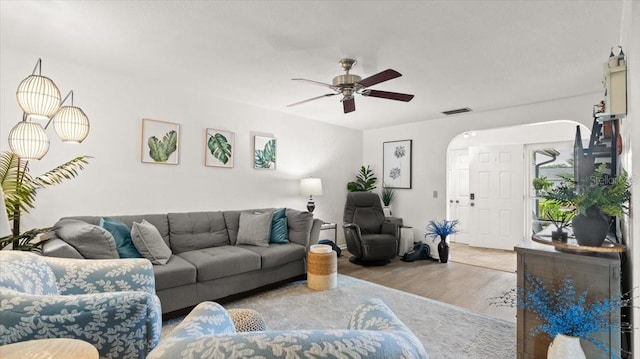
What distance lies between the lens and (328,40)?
243 centimetres

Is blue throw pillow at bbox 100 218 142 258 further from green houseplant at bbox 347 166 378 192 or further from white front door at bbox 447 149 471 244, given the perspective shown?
white front door at bbox 447 149 471 244

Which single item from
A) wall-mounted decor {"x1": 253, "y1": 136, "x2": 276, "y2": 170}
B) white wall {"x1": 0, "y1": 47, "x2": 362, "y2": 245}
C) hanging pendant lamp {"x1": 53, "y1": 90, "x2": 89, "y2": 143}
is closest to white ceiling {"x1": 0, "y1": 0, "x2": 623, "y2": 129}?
white wall {"x1": 0, "y1": 47, "x2": 362, "y2": 245}

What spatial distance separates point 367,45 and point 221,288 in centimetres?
262

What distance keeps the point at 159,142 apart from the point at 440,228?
13.7 ft

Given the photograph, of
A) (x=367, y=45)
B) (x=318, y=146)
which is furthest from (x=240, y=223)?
(x=367, y=45)

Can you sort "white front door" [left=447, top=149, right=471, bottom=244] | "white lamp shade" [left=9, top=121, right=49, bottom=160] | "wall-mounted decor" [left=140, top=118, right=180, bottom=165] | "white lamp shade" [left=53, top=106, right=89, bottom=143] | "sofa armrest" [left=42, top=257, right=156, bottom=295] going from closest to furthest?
1. "sofa armrest" [left=42, top=257, right=156, bottom=295]
2. "white lamp shade" [left=9, top=121, right=49, bottom=160]
3. "white lamp shade" [left=53, top=106, right=89, bottom=143]
4. "wall-mounted decor" [left=140, top=118, right=180, bottom=165]
5. "white front door" [left=447, top=149, right=471, bottom=244]

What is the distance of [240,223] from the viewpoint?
→ 12.4 feet

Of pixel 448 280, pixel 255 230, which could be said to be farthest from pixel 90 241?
pixel 448 280

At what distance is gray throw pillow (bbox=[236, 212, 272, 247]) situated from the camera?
3642 mm

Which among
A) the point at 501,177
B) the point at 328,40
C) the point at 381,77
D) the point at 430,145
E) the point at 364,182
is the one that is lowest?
the point at 364,182

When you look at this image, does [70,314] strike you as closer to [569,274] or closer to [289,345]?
[289,345]

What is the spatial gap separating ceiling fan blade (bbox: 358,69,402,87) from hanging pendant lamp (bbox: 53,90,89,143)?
232 cm

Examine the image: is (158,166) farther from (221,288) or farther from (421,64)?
(421,64)

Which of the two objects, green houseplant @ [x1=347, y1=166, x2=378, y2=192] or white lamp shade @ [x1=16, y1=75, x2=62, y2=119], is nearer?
white lamp shade @ [x1=16, y1=75, x2=62, y2=119]
